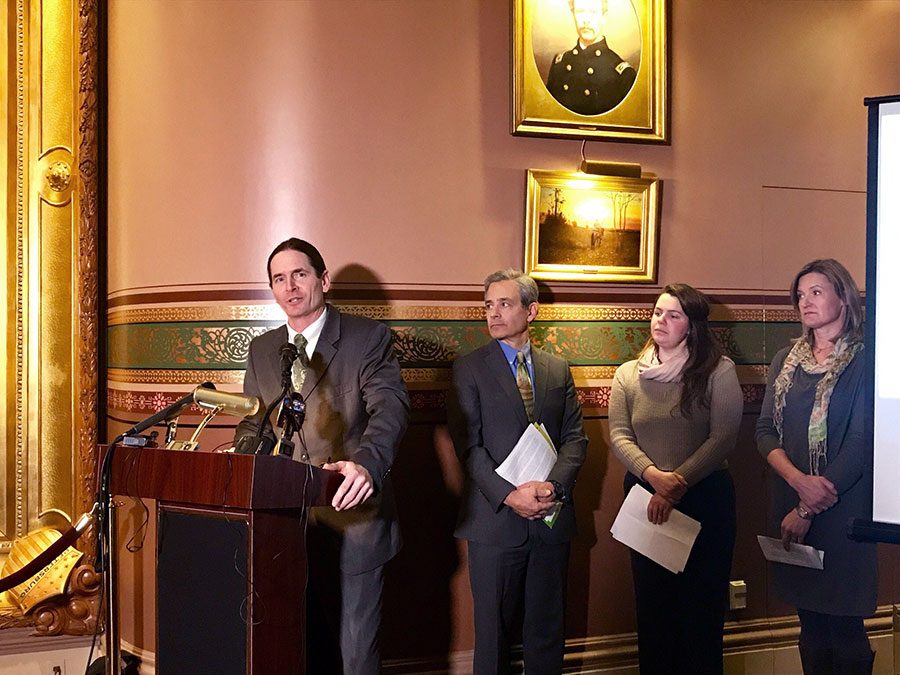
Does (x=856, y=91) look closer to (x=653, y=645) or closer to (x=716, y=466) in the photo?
(x=716, y=466)

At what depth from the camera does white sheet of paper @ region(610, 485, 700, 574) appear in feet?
12.1

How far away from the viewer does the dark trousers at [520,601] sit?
3639mm

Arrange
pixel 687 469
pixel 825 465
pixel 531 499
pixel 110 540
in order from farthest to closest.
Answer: pixel 687 469 < pixel 531 499 < pixel 825 465 < pixel 110 540

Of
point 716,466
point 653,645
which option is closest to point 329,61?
point 716,466

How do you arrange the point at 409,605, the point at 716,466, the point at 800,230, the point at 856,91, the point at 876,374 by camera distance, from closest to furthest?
1. the point at 876,374
2. the point at 800,230
3. the point at 716,466
4. the point at 409,605
5. the point at 856,91

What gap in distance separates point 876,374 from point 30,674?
135 inches

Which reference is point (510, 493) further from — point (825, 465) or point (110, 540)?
point (110, 540)

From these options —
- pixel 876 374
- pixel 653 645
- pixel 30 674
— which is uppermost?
pixel 876 374

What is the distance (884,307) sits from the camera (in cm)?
269

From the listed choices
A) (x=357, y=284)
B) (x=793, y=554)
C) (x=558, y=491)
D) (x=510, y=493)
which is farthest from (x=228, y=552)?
(x=793, y=554)

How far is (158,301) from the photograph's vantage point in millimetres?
4066

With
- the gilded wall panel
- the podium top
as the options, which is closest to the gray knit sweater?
the podium top

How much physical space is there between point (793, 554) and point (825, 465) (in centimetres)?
29

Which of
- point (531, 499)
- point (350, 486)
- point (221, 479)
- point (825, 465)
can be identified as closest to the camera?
point (221, 479)
